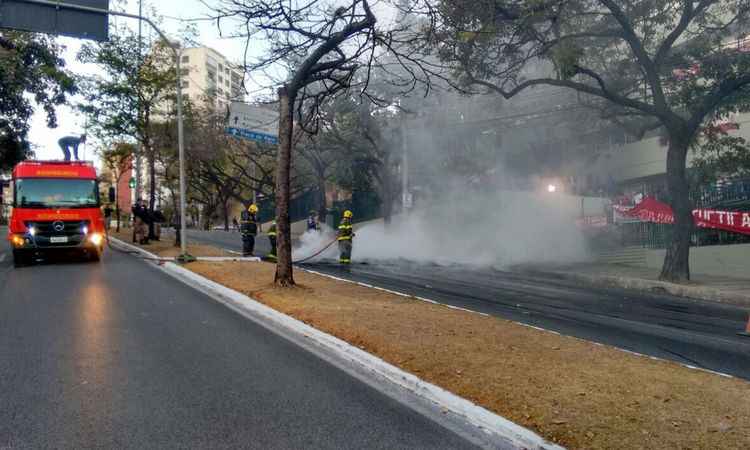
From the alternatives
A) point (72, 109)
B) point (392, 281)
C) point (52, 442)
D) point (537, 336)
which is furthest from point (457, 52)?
point (72, 109)

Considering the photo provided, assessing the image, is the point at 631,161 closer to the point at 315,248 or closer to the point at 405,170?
the point at 405,170

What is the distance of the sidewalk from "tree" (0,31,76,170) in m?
16.4

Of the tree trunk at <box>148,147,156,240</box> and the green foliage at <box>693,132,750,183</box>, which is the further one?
the tree trunk at <box>148,147,156,240</box>

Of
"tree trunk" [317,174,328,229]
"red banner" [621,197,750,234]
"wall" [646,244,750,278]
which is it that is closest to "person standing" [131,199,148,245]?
"tree trunk" [317,174,328,229]

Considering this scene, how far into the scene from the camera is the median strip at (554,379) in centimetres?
392

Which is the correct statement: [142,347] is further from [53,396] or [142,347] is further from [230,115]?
[230,115]

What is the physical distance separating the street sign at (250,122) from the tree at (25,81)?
839cm

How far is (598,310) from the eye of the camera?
10.1 m

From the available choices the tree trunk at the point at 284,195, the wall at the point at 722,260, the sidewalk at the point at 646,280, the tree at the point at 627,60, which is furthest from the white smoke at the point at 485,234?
the tree trunk at the point at 284,195

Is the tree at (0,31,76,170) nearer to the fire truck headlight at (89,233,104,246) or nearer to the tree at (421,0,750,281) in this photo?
the fire truck headlight at (89,233,104,246)

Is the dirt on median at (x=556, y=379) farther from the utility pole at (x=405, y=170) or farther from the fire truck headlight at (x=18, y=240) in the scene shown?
the utility pole at (x=405, y=170)

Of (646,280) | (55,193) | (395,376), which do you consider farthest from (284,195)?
(646,280)

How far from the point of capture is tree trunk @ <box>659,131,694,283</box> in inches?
546

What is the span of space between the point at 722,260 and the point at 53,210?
1657 cm
